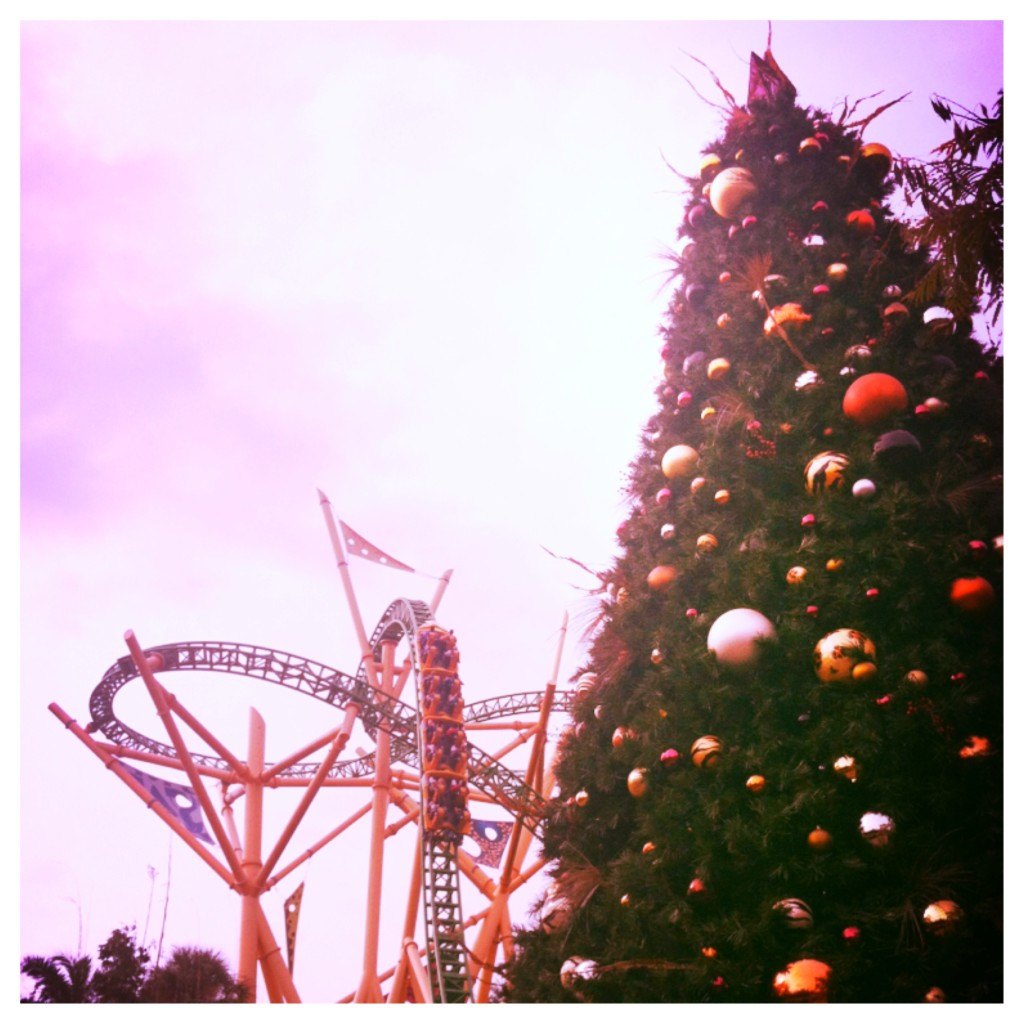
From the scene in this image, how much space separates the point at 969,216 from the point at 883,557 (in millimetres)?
1438

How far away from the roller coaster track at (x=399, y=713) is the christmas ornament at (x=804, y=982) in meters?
5.01

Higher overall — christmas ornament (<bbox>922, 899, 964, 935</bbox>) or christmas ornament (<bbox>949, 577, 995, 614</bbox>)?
christmas ornament (<bbox>949, 577, 995, 614</bbox>)

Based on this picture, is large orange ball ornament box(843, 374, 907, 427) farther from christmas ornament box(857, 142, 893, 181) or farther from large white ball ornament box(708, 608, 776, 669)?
christmas ornament box(857, 142, 893, 181)

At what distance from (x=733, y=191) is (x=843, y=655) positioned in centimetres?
243

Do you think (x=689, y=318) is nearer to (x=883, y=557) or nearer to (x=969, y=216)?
(x=969, y=216)

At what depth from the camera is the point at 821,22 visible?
5.29 m

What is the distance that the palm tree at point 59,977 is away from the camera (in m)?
5.34

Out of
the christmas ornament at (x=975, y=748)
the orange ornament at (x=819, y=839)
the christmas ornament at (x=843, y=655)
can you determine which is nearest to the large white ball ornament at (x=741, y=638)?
the christmas ornament at (x=843, y=655)

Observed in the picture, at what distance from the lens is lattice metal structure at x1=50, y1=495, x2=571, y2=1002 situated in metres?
8.96

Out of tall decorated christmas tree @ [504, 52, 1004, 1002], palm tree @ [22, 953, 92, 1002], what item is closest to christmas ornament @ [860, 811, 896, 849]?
tall decorated christmas tree @ [504, 52, 1004, 1002]

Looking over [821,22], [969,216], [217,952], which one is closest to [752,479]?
[969,216]

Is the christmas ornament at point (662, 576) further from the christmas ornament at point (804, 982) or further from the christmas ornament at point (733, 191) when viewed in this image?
the christmas ornament at point (733, 191)

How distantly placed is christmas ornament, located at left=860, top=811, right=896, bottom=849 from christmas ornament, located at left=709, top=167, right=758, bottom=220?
288cm

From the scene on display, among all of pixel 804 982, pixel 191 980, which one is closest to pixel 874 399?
pixel 804 982
